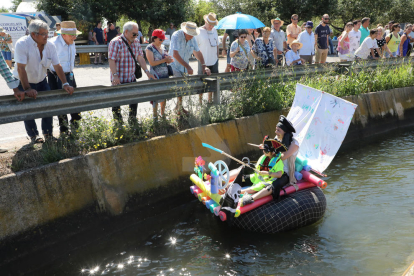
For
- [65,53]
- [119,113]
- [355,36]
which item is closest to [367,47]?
[355,36]

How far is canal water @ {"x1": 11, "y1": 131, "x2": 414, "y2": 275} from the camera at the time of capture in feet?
16.5

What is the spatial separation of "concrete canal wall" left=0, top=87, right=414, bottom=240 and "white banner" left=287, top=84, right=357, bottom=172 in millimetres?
1164

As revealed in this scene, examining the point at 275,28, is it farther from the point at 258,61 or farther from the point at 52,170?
the point at 52,170

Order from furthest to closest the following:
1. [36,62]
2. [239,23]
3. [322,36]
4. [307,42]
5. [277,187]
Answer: [322,36] < [307,42] < [239,23] < [277,187] < [36,62]

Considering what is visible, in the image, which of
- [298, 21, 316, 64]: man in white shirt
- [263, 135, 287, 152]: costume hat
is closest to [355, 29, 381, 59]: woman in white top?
[298, 21, 316, 64]: man in white shirt

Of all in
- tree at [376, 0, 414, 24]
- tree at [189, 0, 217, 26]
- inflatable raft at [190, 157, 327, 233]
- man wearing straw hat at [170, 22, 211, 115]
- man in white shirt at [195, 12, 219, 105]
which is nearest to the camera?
inflatable raft at [190, 157, 327, 233]

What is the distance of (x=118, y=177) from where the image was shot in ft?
19.4

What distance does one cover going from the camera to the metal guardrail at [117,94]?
211 inches

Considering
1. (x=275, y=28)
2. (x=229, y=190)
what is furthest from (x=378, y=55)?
(x=229, y=190)

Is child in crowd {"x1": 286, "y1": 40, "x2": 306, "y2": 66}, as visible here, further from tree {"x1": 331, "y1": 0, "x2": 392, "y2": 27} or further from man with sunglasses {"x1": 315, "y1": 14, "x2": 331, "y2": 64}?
tree {"x1": 331, "y1": 0, "x2": 392, "y2": 27}

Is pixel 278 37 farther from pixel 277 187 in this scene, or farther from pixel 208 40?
pixel 277 187

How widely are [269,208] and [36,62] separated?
4.05 meters

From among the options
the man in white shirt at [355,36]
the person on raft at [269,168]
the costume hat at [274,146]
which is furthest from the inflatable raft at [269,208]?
the man in white shirt at [355,36]

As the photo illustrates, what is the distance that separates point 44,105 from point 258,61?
5.32 m
